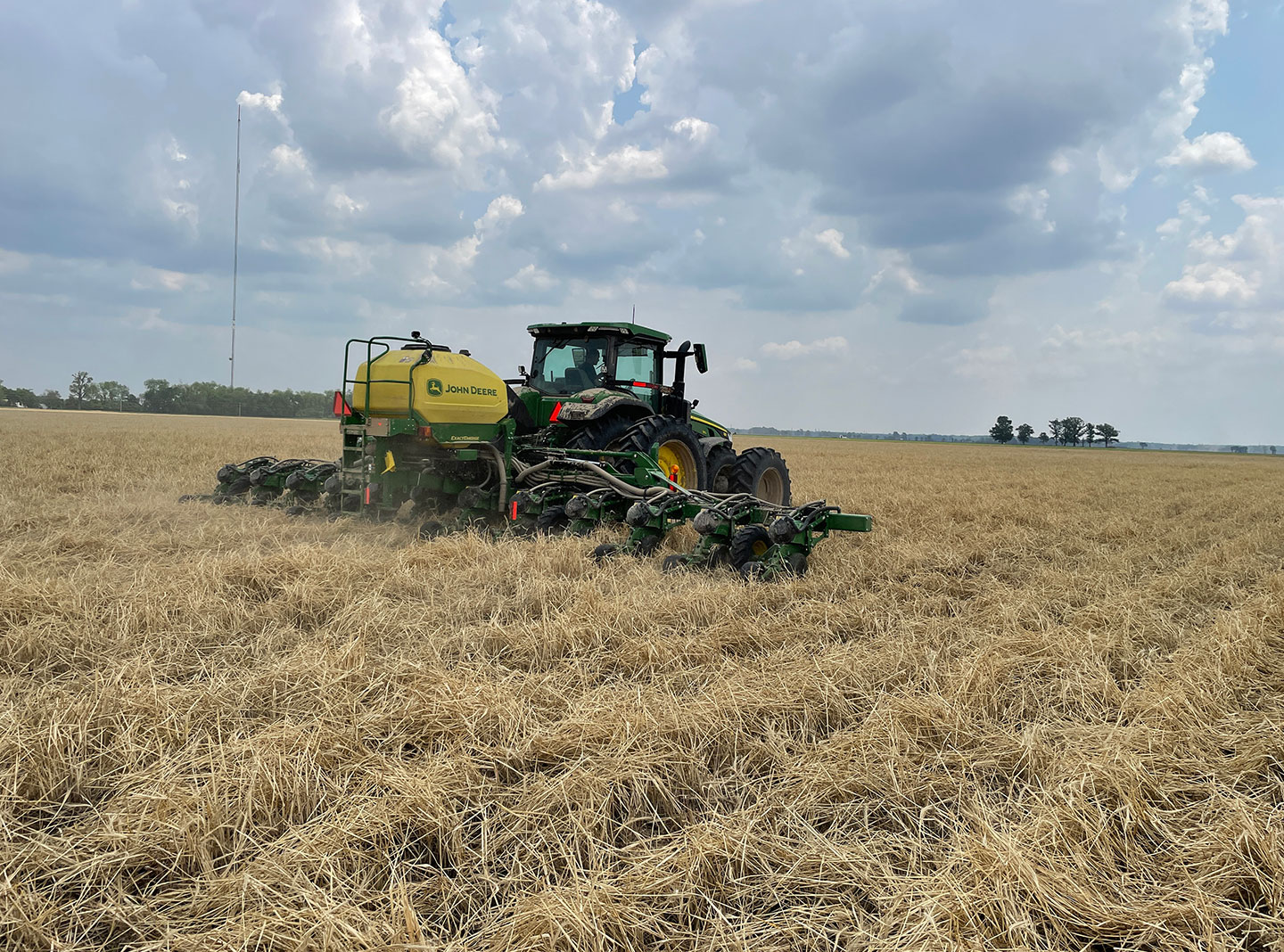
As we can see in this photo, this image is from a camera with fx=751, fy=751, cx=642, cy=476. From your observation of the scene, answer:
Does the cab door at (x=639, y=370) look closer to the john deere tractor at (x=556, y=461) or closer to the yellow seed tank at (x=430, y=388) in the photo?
the john deere tractor at (x=556, y=461)

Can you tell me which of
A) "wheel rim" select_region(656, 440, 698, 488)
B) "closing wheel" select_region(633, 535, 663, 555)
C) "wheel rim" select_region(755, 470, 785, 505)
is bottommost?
"closing wheel" select_region(633, 535, 663, 555)

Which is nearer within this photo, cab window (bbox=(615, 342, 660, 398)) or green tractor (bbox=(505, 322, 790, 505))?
green tractor (bbox=(505, 322, 790, 505))

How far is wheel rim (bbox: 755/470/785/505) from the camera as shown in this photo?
381 inches

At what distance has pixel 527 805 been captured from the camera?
249 centimetres

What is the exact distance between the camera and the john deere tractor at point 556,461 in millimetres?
6594

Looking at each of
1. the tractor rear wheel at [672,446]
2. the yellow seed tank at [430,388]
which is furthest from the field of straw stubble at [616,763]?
the tractor rear wheel at [672,446]

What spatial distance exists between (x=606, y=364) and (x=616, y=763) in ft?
22.1

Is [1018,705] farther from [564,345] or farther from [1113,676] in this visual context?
Result: [564,345]

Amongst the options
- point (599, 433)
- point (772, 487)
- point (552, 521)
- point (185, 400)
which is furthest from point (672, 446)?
point (185, 400)

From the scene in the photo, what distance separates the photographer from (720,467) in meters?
9.43

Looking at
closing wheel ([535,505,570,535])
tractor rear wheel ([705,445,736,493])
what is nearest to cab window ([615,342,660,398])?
tractor rear wheel ([705,445,736,493])

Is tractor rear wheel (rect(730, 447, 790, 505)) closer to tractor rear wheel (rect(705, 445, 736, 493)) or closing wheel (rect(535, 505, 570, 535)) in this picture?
tractor rear wheel (rect(705, 445, 736, 493))

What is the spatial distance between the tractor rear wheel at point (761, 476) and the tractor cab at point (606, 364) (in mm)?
1149

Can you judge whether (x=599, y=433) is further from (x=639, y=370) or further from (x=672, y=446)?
(x=639, y=370)
